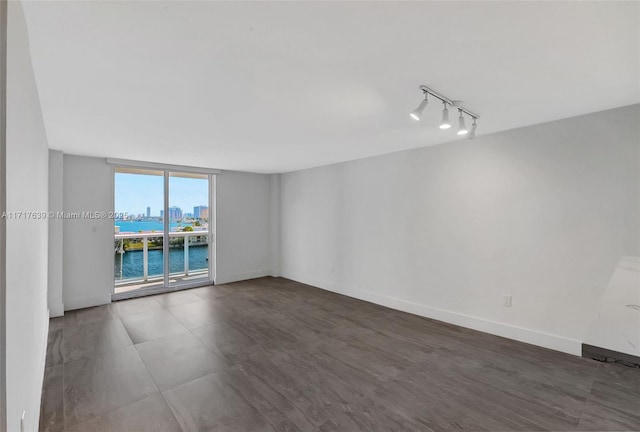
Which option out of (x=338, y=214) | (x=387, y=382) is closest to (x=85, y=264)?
(x=338, y=214)

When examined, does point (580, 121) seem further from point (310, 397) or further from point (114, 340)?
point (114, 340)

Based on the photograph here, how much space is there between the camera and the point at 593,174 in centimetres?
264

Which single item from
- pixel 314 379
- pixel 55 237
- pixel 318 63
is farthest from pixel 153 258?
pixel 318 63

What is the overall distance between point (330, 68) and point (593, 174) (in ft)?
8.81

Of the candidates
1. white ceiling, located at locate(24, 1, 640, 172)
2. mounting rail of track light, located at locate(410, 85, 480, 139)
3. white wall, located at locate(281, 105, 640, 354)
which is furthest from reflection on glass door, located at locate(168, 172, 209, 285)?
mounting rail of track light, located at locate(410, 85, 480, 139)

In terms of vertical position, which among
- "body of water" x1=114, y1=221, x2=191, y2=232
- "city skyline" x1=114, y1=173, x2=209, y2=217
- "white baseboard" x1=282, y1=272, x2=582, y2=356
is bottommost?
"white baseboard" x1=282, y1=272, x2=582, y2=356

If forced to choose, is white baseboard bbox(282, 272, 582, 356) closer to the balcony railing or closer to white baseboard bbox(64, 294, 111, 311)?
the balcony railing

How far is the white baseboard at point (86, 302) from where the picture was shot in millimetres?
4090

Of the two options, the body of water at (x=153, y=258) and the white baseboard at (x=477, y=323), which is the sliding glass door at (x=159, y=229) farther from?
the white baseboard at (x=477, y=323)

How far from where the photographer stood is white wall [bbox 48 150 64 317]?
12.5 ft

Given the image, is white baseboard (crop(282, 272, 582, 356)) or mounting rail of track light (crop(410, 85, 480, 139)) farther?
white baseboard (crop(282, 272, 582, 356))

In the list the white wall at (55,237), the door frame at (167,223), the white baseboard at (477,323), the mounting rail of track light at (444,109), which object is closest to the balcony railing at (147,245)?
the door frame at (167,223)

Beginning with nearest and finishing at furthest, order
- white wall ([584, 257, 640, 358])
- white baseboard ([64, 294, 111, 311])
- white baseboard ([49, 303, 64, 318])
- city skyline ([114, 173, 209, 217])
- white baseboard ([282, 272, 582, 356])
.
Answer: white wall ([584, 257, 640, 358]), white baseboard ([282, 272, 582, 356]), white baseboard ([49, 303, 64, 318]), white baseboard ([64, 294, 111, 311]), city skyline ([114, 173, 209, 217])

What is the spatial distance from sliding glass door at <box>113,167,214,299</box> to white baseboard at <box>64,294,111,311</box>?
0.20m
